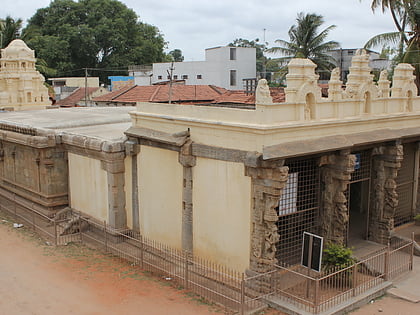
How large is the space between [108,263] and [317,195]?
18.8 ft

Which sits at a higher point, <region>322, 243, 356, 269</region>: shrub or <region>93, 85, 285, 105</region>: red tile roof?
<region>93, 85, 285, 105</region>: red tile roof

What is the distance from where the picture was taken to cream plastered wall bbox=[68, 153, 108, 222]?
14555 mm

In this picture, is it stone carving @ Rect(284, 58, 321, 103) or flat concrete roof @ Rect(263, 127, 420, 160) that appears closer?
flat concrete roof @ Rect(263, 127, 420, 160)

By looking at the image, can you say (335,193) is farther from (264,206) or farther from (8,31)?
(8,31)

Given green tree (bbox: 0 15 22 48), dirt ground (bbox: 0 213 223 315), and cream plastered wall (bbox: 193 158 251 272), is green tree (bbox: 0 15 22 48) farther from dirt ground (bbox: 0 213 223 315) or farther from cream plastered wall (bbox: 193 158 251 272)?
cream plastered wall (bbox: 193 158 251 272)

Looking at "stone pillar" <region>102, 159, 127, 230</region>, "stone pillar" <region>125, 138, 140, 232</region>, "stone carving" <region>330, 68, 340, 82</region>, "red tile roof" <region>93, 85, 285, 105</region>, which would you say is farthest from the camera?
"red tile roof" <region>93, 85, 285, 105</region>

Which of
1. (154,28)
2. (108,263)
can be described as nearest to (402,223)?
(108,263)

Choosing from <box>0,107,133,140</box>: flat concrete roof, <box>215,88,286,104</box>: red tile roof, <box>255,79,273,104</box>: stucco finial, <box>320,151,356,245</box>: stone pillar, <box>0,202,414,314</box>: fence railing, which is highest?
<box>255,79,273,104</box>: stucco finial

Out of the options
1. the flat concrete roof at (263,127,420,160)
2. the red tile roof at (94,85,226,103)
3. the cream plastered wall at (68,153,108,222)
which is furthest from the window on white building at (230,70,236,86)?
the flat concrete roof at (263,127,420,160)

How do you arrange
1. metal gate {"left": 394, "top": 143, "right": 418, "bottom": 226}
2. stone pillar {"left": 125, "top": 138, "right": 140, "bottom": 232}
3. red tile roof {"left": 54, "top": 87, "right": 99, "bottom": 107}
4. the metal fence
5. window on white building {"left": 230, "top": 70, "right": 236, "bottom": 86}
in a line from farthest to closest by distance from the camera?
window on white building {"left": 230, "top": 70, "right": 236, "bottom": 86} < red tile roof {"left": 54, "top": 87, "right": 99, "bottom": 107} < metal gate {"left": 394, "top": 143, "right": 418, "bottom": 226} < stone pillar {"left": 125, "top": 138, "right": 140, "bottom": 232} < the metal fence

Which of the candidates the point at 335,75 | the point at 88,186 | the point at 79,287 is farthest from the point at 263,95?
the point at 88,186

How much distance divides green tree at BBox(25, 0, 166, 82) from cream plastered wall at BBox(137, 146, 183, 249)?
4434cm

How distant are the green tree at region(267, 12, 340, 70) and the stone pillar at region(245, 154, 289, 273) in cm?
1894

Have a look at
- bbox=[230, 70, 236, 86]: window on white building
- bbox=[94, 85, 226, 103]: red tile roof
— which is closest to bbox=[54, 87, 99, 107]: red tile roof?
bbox=[94, 85, 226, 103]: red tile roof
